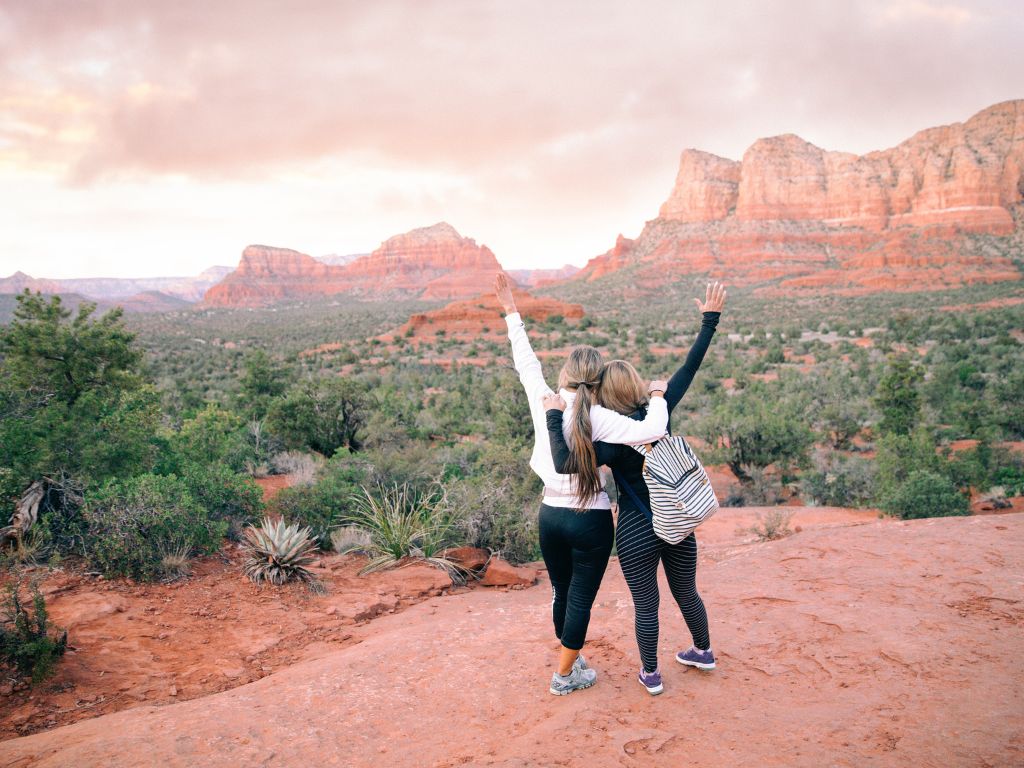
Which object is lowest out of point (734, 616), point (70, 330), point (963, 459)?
point (963, 459)

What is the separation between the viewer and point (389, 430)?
38.8 ft

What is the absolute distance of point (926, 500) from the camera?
872 centimetres

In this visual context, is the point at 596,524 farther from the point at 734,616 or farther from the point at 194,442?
the point at 194,442

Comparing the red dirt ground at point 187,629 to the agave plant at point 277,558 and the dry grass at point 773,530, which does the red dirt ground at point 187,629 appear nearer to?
the agave plant at point 277,558

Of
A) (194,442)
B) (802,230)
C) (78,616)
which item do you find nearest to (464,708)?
(78,616)

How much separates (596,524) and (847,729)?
1493 millimetres

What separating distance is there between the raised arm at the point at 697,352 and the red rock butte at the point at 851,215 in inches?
2838

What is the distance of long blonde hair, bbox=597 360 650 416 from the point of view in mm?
3082

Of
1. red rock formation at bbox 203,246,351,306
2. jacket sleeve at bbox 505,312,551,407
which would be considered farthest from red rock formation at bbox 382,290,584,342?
red rock formation at bbox 203,246,351,306

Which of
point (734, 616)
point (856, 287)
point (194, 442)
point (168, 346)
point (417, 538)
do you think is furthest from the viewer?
point (856, 287)

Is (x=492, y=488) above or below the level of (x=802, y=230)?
below

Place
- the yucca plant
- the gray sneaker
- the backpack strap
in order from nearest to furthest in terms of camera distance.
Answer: the backpack strap → the gray sneaker → the yucca plant

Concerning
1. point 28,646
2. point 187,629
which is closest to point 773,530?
point 187,629

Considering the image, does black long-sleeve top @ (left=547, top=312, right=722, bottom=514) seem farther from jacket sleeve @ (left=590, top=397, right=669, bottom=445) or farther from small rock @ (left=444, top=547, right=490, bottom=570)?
small rock @ (left=444, top=547, right=490, bottom=570)
